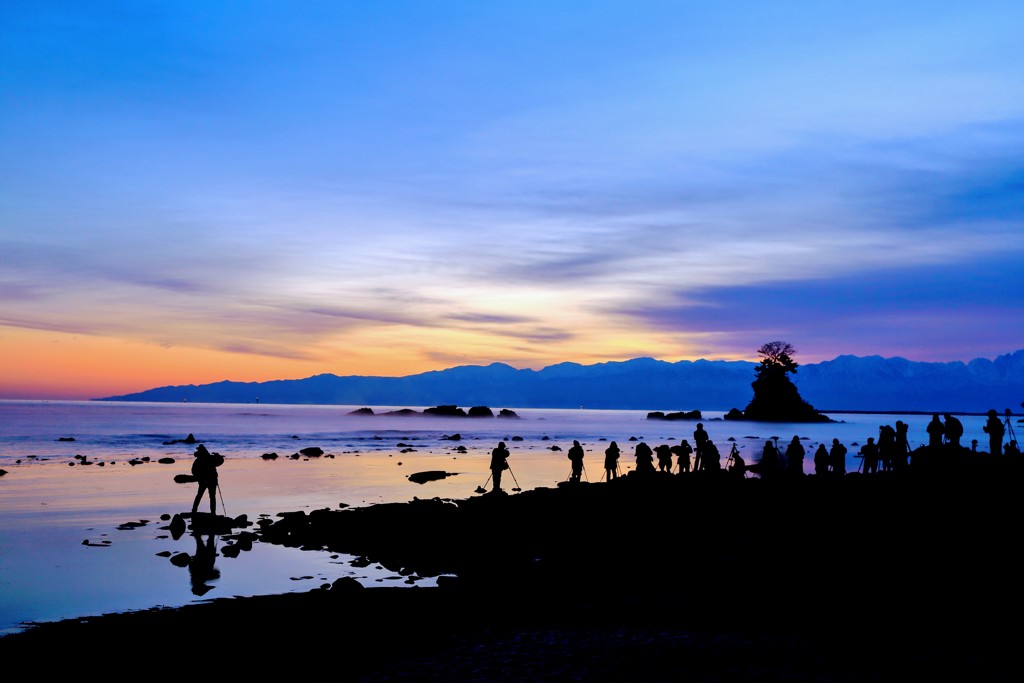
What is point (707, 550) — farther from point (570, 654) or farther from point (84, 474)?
point (84, 474)

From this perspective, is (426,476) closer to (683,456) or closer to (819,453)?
(683,456)

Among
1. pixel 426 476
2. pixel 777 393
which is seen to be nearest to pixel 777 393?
pixel 777 393

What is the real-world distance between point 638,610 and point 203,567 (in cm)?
1262

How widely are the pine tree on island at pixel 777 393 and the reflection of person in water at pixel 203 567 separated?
513 feet

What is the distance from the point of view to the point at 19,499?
35.0m

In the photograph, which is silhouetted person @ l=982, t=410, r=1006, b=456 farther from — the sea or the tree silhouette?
the tree silhouette

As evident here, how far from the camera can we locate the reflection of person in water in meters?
18.0

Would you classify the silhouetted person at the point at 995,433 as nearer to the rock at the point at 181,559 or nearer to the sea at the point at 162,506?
the sea at the point at 162,506

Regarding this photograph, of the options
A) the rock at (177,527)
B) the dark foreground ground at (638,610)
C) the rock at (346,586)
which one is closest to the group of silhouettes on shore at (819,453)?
the dark foreground ground at (638,610)

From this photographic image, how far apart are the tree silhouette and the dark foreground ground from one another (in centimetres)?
14832

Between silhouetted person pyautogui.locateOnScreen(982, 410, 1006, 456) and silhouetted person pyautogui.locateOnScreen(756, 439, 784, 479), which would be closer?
silhouetted person pyautogui.locateOnScreen(982, 410, 1006, 456)

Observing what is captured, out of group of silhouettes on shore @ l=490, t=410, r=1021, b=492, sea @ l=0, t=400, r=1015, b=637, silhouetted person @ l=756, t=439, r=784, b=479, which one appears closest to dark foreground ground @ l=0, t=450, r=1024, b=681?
sea @ l=0, t=400, r=1015, b=637

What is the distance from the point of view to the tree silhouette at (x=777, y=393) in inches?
6550

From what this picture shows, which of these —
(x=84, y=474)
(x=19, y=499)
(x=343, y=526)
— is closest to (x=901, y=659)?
(x=343, y=526)
